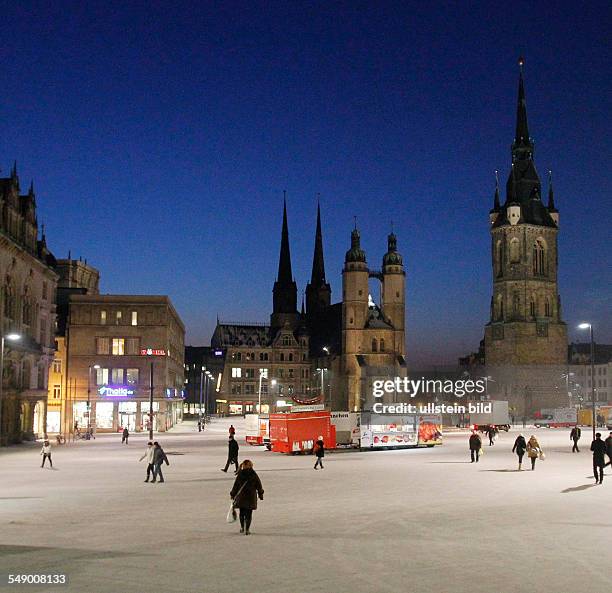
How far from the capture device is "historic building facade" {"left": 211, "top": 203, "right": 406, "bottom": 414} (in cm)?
14362

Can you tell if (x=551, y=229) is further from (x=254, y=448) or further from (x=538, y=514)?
(x=538, y=514)

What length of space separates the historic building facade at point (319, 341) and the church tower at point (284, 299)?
205mm

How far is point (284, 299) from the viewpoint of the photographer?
177250 mm

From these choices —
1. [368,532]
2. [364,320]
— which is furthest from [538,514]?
[364,320]

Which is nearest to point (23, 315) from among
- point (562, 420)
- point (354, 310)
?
point (562, 420)

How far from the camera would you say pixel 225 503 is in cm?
2391

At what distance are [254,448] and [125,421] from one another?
2999 cm

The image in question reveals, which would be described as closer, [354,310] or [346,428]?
[346,428]

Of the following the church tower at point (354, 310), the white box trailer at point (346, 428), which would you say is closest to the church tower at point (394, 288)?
the church tower at point (354, 310)

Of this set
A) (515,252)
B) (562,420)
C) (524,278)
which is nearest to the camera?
(562,420)

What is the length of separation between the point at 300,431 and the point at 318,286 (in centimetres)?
14094

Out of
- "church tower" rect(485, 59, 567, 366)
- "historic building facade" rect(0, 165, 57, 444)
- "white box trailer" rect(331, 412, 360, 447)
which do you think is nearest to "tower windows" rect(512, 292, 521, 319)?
"church tower" rect(485, 59, 567, 366)

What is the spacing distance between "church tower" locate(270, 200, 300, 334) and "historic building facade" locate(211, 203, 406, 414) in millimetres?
205

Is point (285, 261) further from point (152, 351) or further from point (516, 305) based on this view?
point (152, 351)
